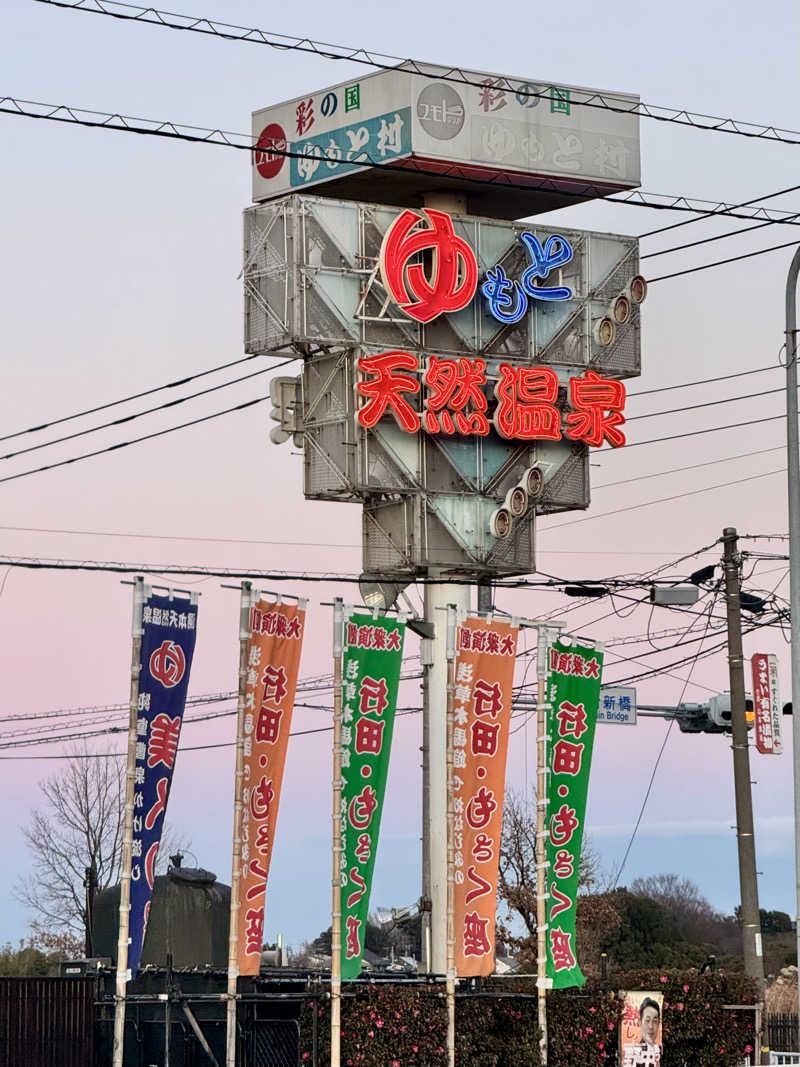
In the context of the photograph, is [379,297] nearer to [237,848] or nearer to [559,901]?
[559,901]

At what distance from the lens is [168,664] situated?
26500mm

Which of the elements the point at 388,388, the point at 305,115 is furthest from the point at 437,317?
the point at 305,115

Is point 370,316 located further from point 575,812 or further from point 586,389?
point 575,812

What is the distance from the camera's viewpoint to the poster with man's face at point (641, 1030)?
30469mm

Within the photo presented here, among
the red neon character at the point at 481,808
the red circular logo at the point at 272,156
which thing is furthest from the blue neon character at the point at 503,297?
the red neon character at the point at 481,808

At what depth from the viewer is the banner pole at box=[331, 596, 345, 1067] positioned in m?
26.9

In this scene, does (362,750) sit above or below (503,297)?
below

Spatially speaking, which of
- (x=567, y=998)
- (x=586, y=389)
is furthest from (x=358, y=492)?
(x=567, y=998)

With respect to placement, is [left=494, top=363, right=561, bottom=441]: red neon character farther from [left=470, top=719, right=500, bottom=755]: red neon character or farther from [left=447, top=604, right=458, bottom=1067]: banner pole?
[left=470, top=719, right=500, bottom=755]: red neon character

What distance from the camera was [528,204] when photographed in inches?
1564

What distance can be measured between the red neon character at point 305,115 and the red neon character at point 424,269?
3067 mm

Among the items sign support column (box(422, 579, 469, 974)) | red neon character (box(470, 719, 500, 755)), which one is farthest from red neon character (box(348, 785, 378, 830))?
sign support column (box(422, 579, 469, 974))

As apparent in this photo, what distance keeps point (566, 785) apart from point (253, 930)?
6620mm

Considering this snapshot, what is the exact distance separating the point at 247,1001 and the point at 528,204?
19.0 m
